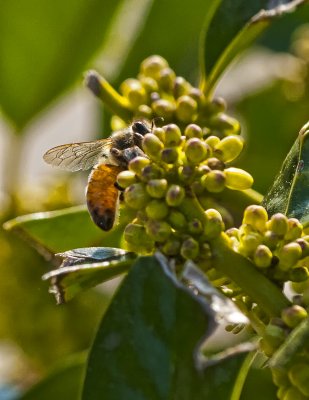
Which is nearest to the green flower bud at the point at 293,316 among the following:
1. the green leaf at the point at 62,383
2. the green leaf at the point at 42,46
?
the green leaf at the point at 62,383

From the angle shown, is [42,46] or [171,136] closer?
[171,136]

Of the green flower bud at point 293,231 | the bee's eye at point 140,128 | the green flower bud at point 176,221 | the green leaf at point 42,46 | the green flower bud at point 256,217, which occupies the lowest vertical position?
the green flower bud at point 293,231

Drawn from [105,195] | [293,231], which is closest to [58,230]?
[105,195]

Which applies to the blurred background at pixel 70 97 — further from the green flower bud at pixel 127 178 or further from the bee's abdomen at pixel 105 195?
the green flower bud at pixel 127 178

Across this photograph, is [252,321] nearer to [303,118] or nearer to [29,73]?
[303,118]

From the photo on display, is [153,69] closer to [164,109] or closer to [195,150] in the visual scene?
[164,109]

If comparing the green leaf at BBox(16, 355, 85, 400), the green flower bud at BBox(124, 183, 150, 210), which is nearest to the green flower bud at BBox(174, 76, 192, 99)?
the green flower bud at BBox(124, 183, 150, 210)
